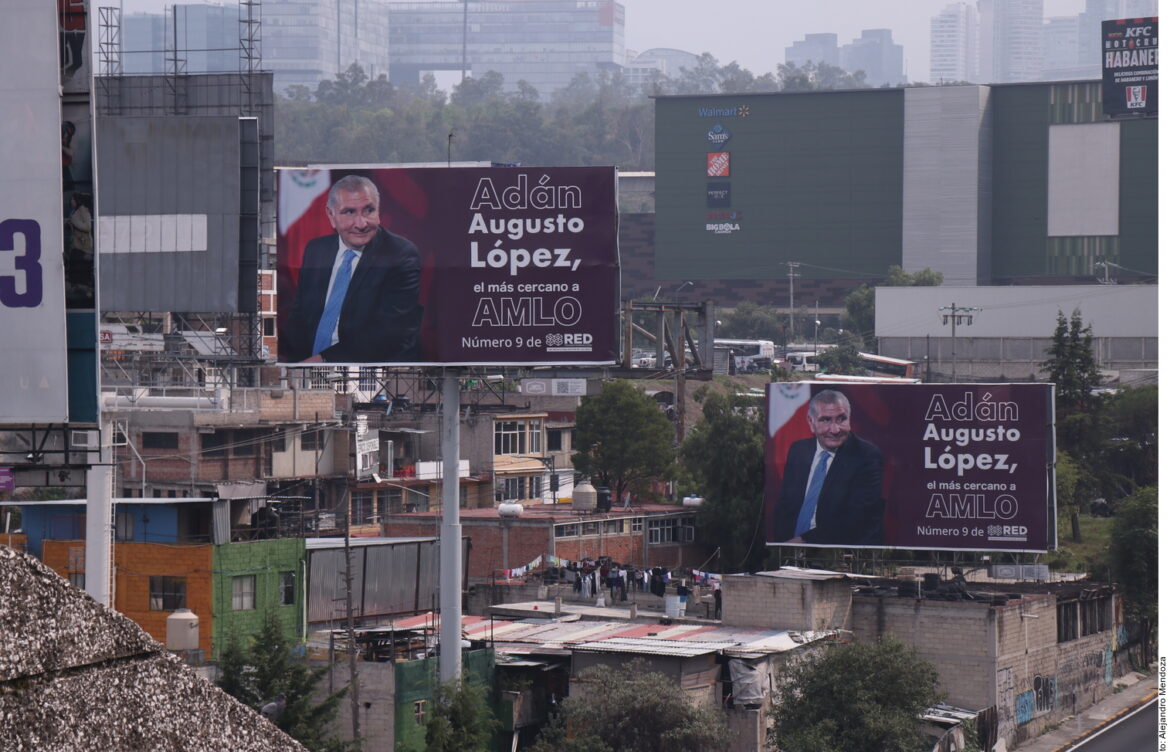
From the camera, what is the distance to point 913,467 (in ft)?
157

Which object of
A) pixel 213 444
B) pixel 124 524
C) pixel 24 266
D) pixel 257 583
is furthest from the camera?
pixel 213 444

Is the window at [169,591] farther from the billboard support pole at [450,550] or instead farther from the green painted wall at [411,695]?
the billboard support pole at [450,550]

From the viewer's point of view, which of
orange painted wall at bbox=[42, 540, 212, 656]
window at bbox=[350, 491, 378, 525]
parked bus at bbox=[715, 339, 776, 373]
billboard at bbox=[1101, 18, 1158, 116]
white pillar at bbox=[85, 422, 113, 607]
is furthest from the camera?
billboard at bbox=[1101, 18, 1158, 116]

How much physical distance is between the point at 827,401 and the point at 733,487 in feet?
29.1

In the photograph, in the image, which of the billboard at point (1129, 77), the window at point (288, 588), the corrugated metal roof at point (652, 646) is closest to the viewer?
the corrugated metal roof at point (652, 646)

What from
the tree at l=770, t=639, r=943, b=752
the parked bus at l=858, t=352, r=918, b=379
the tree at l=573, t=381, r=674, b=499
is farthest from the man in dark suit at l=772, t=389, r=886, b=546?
the parked bus at l=858, t=352, r=918, b=379

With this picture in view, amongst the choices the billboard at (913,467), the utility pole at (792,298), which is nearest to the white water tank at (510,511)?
the billboard at (913,467)

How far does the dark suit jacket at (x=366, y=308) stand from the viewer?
37500 millimetres

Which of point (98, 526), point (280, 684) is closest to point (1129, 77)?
point (280, 684)

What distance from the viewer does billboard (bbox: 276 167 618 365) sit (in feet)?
123

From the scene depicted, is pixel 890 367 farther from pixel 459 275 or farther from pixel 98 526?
pixel 98 526

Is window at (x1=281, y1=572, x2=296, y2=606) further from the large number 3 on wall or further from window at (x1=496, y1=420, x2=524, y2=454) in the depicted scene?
window at (x1=496, y1=420, x2=524, y2=454)

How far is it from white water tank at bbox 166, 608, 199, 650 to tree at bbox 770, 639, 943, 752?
11.9m

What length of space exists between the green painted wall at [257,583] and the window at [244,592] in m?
0.08
